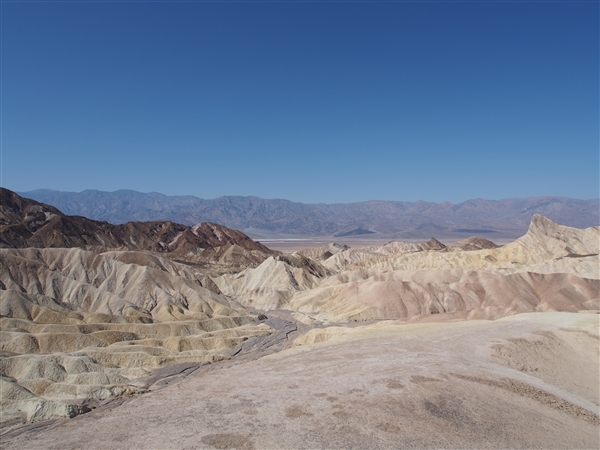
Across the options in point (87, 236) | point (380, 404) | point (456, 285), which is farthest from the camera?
point (87, 236)

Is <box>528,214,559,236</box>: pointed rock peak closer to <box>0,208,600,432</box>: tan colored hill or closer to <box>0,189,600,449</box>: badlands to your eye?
<box>0,208,600,432</box>: tan colored hill

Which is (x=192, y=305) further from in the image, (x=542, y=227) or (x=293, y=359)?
(x=542, y=227)

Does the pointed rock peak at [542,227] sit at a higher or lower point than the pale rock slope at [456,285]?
higher

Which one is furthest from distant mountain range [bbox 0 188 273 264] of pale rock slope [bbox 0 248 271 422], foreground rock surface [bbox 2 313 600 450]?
foreground rock surface [bbox 2 313 600 450]

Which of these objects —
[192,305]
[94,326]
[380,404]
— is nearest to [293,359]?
[380,404]

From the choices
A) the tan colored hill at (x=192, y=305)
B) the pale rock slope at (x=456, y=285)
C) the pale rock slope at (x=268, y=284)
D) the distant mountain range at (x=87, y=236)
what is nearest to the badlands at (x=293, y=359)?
the tan colored hill at (x=192, y=305)

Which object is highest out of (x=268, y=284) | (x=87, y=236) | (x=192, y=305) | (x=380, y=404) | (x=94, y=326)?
(x=87, y=236)

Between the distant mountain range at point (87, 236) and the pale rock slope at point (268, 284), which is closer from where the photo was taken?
the pale rock slope at point (268, 284)

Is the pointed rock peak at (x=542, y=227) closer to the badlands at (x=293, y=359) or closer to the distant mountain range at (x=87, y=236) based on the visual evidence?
the badlands at (x=293, y=359)

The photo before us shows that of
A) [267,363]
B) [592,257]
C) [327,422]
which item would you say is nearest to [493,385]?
[327,422]
